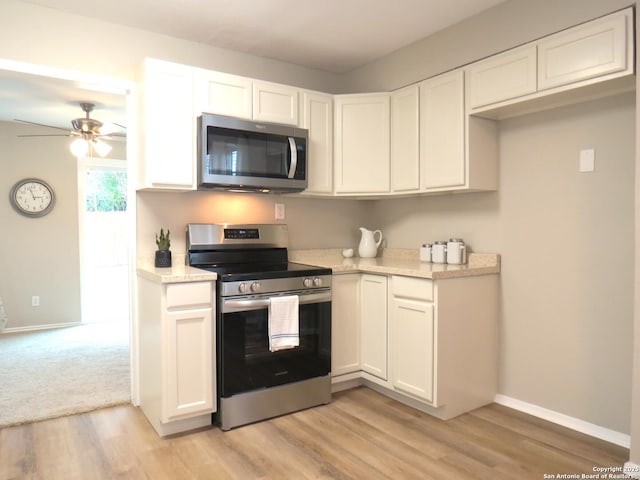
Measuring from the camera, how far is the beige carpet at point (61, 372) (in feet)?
9.37

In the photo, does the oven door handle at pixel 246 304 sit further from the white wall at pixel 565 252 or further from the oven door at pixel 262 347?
the white wall at pixel 565 252

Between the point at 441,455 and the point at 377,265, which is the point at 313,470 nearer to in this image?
the point at 441,455

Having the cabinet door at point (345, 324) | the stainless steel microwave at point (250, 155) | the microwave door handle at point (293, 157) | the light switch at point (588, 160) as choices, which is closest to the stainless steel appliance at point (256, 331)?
the cabinet door at point (345, 324)

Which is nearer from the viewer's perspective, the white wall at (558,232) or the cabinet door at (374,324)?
the white wall at (558,232)

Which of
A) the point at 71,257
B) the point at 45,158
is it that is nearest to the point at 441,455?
the point at 71,257

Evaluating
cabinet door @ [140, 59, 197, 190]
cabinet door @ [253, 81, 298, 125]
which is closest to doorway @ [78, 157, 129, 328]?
cabinet door @ [140, 59, 197, 190]

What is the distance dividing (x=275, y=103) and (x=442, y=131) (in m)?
1.11

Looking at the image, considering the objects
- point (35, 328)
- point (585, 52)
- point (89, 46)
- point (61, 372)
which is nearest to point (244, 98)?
point (89, 46)

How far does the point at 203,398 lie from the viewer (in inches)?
98.3

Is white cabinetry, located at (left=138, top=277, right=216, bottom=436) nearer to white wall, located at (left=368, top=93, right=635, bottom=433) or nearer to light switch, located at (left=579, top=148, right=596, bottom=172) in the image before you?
white wall, located at (left=368, top=93, right=635, bottom=433)

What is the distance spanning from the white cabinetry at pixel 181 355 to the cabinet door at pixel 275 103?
3.97ft

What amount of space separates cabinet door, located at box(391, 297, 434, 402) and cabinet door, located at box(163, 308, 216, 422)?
1129 mm

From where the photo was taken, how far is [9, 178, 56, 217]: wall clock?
504cm

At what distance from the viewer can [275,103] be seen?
3.05m
